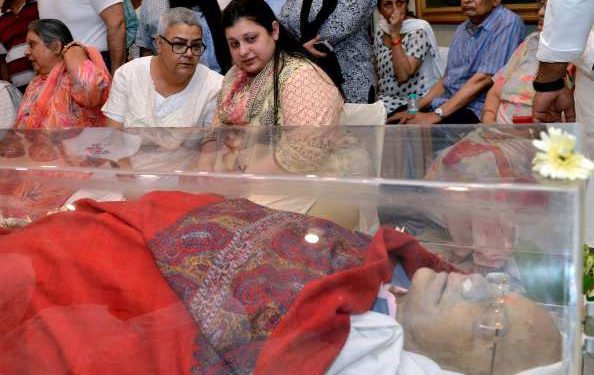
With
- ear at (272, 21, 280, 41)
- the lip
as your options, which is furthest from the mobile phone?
the lip

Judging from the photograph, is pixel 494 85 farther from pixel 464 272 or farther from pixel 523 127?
pixel 464 272

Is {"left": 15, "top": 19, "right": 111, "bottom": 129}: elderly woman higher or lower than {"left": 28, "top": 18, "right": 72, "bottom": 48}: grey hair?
lower

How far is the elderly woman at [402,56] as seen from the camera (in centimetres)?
375

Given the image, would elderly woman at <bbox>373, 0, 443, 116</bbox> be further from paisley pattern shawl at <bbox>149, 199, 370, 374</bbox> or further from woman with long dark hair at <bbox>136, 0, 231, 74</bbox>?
paisley pattern shawl at <bbox>149, 199, 370, 374</bbox>

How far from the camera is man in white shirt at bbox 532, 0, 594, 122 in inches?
79.4

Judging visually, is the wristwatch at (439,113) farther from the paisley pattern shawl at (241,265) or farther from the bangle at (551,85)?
the paisley pattern shawl at (241,265)

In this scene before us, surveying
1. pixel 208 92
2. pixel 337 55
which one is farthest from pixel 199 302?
pixel 337 55

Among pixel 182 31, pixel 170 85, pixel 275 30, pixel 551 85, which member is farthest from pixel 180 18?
pixel 551 85

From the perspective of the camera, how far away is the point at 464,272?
1.39m

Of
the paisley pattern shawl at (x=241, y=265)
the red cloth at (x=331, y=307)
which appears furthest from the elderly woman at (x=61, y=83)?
the red cloth at (x=331, y=307)

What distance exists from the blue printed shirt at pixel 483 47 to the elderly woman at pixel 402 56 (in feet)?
0.68

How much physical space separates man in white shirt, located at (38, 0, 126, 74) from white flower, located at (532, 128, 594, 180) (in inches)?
105

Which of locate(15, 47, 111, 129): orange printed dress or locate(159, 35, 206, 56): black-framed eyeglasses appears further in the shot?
locate(15, 47, 111, 129): orange printed dress

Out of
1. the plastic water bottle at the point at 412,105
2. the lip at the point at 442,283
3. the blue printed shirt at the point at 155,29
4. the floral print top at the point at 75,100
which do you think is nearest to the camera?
the lip at the point at 442,283
